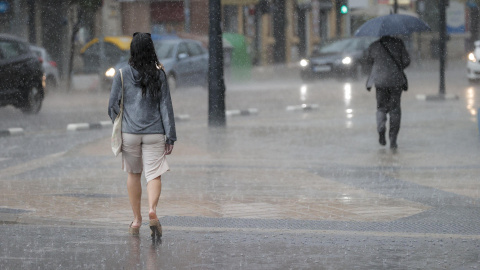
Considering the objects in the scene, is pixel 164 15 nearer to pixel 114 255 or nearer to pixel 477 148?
pixel 477 148

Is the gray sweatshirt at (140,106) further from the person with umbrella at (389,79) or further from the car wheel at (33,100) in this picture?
the car wheel at (33,100)

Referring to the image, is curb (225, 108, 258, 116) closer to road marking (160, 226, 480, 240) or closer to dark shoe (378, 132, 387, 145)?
dark shoe (378, 132, 387, 145)

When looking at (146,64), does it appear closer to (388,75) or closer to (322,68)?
(388,75)

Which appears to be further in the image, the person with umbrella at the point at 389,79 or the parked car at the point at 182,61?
the parked car at the point at 182,61

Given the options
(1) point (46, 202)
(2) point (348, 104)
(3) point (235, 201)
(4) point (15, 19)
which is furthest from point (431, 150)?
(4) point (15, 19)

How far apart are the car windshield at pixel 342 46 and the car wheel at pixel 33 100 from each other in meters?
15.2

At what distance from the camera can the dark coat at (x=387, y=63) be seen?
14.8 m

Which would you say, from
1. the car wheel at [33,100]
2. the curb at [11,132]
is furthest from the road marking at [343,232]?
the car wheel at [33,100]

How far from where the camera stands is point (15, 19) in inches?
1462

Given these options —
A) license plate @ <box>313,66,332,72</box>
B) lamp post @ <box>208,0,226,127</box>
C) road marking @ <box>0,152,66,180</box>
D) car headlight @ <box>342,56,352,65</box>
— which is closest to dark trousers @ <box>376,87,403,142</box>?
road marking @ <box>0,152,66,180</box>

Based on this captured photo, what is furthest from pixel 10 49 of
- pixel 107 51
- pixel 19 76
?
pixel 107 51

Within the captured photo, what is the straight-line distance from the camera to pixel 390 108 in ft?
49.2

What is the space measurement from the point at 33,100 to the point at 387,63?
10.7 m

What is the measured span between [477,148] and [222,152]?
3.25m
